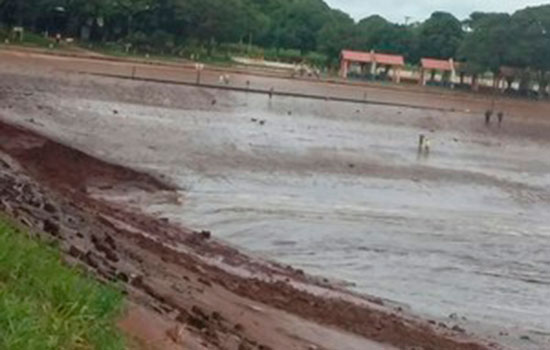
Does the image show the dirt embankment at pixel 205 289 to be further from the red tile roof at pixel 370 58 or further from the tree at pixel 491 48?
the tree at pixel 491 48

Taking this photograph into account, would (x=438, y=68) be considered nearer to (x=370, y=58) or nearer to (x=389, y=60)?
(x=389, y=60)

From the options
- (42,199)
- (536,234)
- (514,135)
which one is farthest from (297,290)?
(514,135)

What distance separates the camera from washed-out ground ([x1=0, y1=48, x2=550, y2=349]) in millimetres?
18312

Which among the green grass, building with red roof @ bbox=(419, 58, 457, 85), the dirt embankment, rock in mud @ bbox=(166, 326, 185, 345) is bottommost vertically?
building with red roof @ bbox=(419, 58, 457, 85)

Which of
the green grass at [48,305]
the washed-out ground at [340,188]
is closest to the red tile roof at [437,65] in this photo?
the washed-out ground at [340,188]

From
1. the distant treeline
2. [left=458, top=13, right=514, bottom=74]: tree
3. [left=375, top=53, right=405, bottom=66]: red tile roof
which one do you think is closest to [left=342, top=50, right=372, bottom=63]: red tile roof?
[left=375, top=53, right=405, bottom=66]: red tile roof

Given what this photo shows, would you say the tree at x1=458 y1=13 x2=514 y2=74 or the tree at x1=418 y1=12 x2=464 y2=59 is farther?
the tree at x1=418 y1=12 x2=464 y2=59

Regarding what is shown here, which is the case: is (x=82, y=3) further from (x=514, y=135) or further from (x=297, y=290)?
(x=297, y=290)

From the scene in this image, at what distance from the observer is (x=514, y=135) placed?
228ft

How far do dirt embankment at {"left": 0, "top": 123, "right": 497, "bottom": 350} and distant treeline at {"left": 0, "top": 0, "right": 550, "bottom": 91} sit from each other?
73.8m

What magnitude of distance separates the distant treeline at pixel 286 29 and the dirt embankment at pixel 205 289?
73.8m

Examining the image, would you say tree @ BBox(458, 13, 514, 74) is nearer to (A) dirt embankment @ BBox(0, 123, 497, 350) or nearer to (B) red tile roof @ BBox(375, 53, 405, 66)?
(B) red tile roof @ BBox(375, 53, 405, 66)

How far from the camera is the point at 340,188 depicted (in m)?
29.9

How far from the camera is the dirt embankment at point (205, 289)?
932 cm
